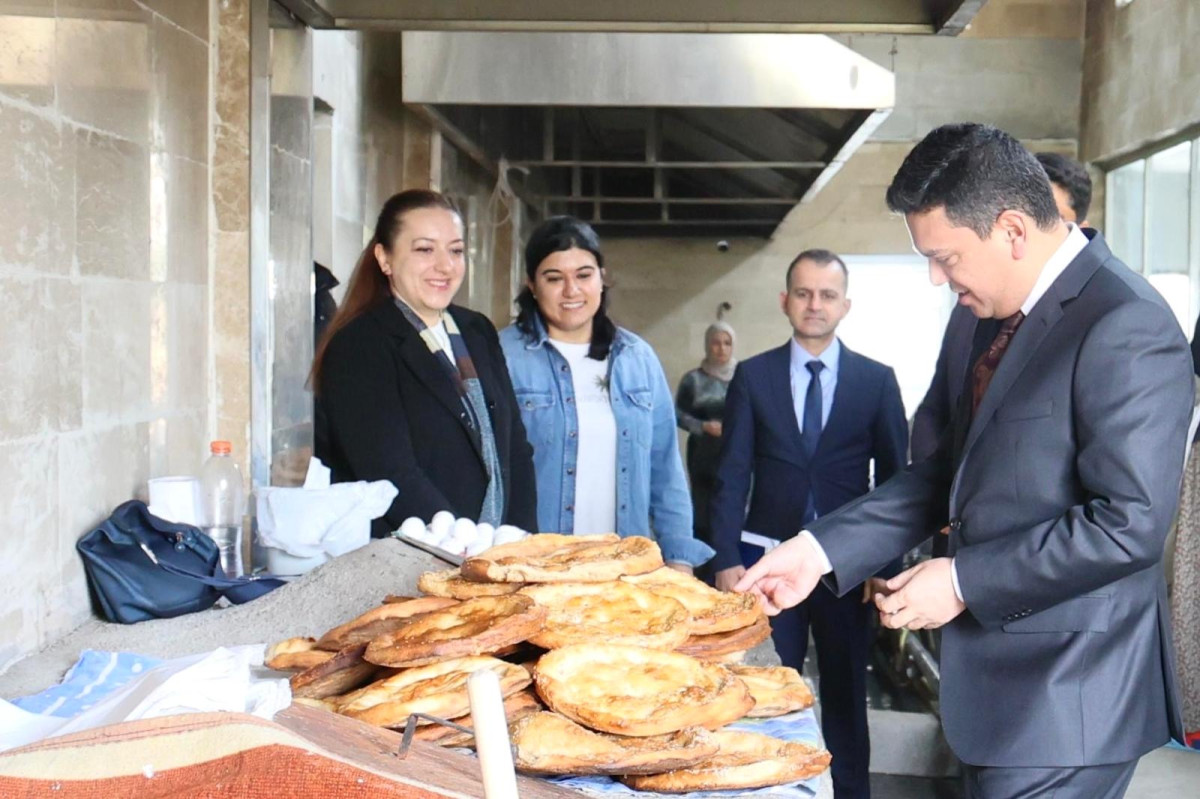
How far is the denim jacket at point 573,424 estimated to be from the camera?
3.95 meters

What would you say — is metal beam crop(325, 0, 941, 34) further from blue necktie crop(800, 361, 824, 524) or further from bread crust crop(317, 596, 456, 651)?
bread crust crop(317, 596, 456, 651)

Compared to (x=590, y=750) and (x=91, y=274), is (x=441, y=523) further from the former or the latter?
(x=590, y=750)

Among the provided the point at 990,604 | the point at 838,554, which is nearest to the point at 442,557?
the point at 838,554

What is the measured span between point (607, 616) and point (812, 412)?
86.3 inches

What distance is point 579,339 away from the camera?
405cm

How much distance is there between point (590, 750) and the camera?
165 cm

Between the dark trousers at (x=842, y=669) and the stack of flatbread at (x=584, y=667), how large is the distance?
1818mm

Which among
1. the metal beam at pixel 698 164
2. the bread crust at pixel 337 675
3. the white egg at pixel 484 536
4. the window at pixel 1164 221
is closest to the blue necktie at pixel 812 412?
the white egg at pixel 484 536

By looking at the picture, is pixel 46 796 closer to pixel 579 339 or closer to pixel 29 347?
pixel 29 347

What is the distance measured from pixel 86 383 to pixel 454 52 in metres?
3.28

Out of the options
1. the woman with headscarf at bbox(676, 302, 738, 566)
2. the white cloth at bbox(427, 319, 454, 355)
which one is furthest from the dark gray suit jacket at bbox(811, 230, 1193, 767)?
the woman with headscarf at bbox(676, 302, 738, 566)

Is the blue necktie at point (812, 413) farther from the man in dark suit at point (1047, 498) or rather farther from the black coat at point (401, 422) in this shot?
the man in dark suit at point (1047, 498)

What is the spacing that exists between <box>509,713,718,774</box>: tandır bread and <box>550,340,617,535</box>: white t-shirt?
7.34 feet

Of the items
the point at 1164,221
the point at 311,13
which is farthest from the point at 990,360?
the point at 1164,221
